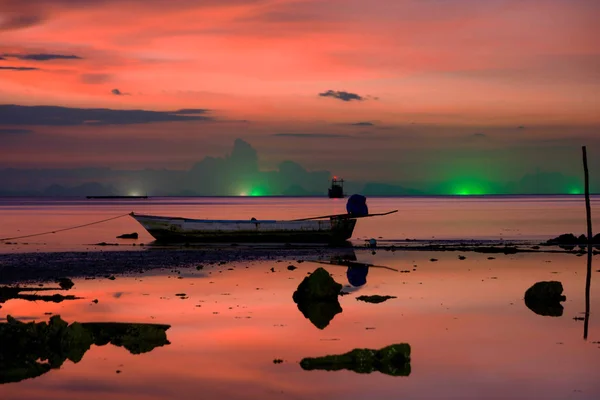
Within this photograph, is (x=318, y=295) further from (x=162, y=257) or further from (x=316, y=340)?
(x=162, y=257)

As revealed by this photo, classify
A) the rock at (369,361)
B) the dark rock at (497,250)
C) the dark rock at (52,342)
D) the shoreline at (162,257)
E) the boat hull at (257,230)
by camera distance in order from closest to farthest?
the dark rock at (52,342) < the rock at (369,361) < the shoreline at (162,257) < the dark rock at (497,250) < the boat hull at (257,230)

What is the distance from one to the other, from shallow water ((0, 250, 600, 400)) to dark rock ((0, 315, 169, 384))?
0.37 m

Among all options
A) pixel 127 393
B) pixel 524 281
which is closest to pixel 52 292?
pixel 127 393

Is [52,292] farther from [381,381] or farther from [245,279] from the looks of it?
[381,381]

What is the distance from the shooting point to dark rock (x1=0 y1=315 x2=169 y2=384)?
→ 58.5 ft

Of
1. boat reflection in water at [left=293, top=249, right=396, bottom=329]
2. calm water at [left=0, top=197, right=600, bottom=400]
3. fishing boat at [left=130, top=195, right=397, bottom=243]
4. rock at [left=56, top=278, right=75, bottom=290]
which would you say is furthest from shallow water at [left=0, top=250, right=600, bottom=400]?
fishing boat at [left=130, top=195, right=397, bottom=243]

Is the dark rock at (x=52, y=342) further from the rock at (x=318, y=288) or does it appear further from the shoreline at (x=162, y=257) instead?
the shoreline at (x=162, y=257)

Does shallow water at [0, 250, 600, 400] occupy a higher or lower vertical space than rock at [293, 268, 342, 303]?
lower

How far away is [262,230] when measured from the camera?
192ft

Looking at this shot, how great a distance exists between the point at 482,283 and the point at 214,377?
1897 cm

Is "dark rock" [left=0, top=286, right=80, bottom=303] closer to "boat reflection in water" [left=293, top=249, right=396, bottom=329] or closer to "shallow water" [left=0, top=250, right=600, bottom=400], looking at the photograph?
"shallow water" [left=0, top=250, right=600, bottom=400]

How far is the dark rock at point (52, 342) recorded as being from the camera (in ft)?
58.5

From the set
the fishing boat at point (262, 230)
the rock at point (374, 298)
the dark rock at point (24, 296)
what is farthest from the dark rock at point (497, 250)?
the dark rock at point (24, 296)

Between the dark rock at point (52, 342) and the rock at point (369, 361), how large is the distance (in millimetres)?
4465
